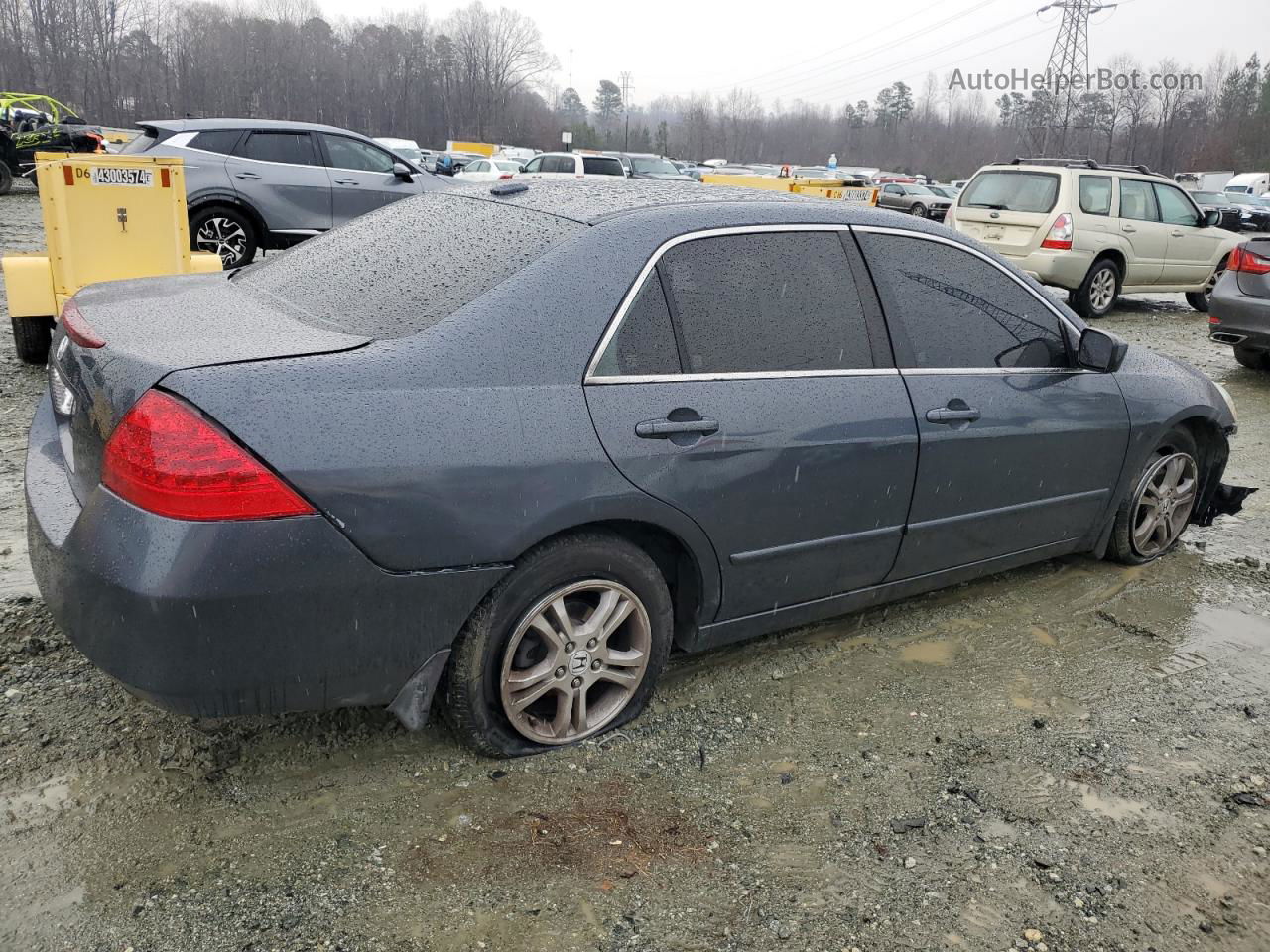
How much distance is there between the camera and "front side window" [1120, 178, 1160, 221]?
12742 millimetres

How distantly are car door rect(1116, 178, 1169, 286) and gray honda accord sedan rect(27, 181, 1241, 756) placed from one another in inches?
392

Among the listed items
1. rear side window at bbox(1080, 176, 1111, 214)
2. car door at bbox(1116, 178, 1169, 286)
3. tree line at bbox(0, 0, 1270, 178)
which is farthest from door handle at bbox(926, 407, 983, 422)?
tree line at bbox(0, 0, 1270, 178)

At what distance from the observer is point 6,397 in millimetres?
6484

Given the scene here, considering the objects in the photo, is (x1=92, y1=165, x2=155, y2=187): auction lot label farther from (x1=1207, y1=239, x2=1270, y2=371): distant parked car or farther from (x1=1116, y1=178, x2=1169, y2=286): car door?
(x1=1116, y1=178, x2=1169, y2=286): car door

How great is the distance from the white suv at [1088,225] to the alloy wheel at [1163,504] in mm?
7738

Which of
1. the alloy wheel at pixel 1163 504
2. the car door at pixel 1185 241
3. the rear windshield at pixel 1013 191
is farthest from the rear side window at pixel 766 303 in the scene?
the car door at pixel 1185 241

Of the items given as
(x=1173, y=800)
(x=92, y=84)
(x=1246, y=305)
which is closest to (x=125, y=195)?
(x=1173, y=800)

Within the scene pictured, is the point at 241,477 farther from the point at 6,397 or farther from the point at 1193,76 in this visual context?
the point at 1193,76

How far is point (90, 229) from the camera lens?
22.7 ft

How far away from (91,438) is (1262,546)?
5.35 m

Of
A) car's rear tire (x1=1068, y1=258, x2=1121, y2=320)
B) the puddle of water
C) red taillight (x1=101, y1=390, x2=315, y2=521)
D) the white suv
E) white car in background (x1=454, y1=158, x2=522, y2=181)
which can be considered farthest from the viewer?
white car in background (x1=454, y1=158, x2=522, y2=181)

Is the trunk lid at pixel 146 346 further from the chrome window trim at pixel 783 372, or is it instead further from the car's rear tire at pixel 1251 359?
the car's rear tire at pixel 1251 359

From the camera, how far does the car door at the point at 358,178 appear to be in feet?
A: 39.8

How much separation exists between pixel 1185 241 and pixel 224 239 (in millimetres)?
12001
